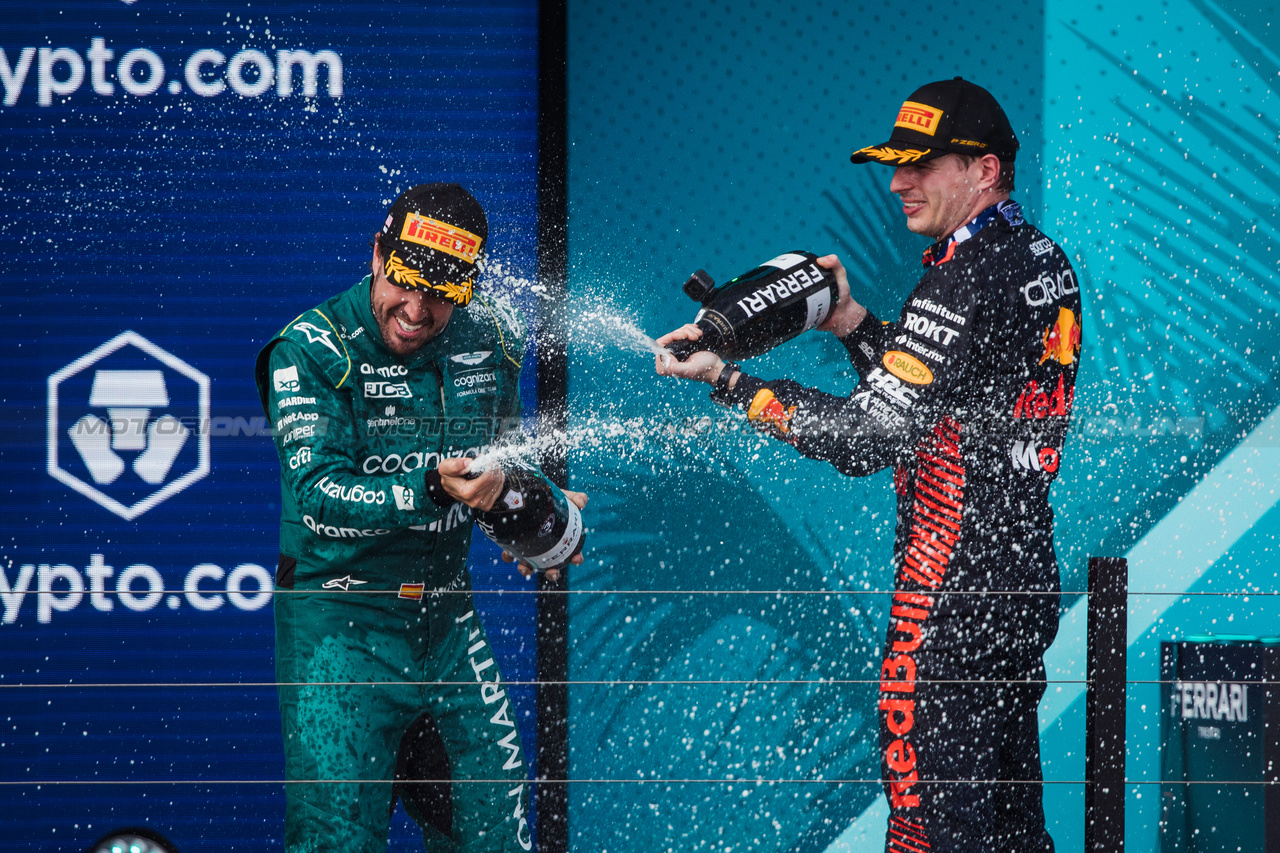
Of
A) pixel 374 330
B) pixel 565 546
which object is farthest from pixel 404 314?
pixel 565 546

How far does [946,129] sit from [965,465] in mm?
436

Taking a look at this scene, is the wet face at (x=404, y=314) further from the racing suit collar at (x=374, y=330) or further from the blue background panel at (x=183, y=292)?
the blue background panel at (x=183, y=292)

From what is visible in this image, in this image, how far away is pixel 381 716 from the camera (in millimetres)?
1565

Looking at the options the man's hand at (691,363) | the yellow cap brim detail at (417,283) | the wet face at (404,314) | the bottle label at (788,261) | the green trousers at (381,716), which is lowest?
the green trousers at (381,716)

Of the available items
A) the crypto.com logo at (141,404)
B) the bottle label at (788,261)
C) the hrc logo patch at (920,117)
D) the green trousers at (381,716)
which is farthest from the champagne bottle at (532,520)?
the hrc logo patch at (920,117)

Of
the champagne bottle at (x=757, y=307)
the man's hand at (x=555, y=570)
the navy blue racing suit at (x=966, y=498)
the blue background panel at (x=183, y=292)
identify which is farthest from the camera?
the blue background panel at (x=183, y=292)

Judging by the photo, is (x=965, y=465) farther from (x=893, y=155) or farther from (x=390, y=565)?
(x=390, y=565)

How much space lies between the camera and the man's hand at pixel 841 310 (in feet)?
5.31

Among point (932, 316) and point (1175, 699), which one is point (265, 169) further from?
point (1175, 699)

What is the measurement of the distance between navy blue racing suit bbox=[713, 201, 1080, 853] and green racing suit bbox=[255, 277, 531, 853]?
1.29 ft

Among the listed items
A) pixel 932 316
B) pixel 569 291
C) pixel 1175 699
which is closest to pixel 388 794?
pixel 569 291

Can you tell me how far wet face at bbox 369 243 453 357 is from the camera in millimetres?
1551

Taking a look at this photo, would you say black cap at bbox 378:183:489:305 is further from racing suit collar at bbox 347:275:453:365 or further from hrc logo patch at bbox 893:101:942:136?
hrc logo patch at bbox 893:101:942:136

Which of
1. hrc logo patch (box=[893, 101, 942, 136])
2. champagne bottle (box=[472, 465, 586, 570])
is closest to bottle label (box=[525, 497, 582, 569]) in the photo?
champagne bottle (box=[472, 465, 586, 570])
